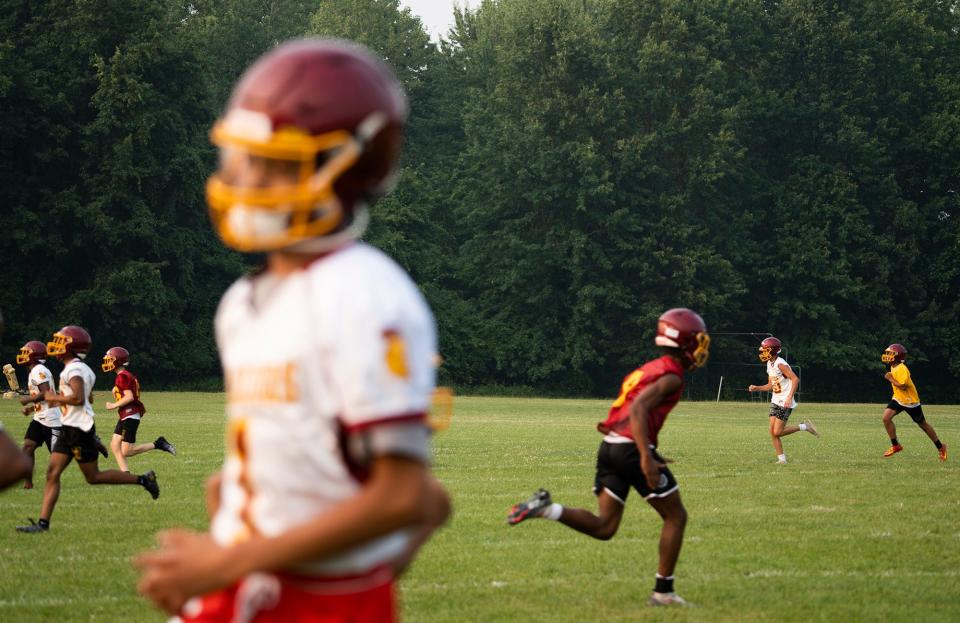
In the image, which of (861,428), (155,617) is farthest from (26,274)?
(155,617)

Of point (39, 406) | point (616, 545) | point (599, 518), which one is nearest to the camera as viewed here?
point (599, 518)

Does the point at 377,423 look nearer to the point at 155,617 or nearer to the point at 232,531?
the point at 232,531

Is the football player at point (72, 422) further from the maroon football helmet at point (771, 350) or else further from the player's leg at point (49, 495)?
the maroon football helmet at point (771, 350)

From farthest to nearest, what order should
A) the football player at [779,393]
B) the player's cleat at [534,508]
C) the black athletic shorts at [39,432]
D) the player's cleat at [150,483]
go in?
the football player at [779,393], the black athletic shorts at [39,432], the player's cleat at [150,483], the player's cleat at [534,508]

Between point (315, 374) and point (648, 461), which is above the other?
point (315, 374)

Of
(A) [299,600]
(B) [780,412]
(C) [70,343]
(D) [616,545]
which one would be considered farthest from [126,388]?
(A) [299,600]

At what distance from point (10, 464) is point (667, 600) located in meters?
6.23

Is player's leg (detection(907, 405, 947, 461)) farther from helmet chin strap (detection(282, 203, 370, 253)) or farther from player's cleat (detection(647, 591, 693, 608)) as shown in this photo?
helmet chin strap (detection(282, 203, 370, 253))

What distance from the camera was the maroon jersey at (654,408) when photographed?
29.6 ft

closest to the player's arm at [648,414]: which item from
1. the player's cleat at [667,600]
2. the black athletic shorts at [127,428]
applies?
the player's cleat at [667,600]

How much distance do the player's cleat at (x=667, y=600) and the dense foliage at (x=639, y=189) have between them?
4712 cm

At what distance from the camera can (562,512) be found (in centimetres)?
895

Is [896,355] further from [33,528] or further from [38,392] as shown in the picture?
[33,528]

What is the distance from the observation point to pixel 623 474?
30.1ft
